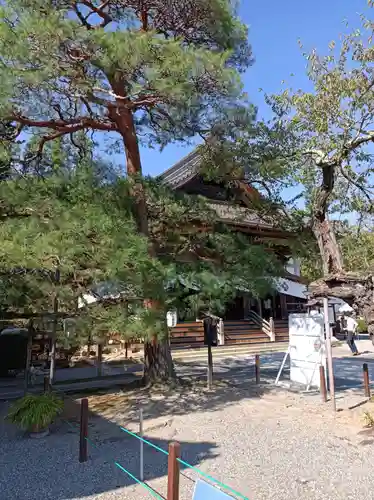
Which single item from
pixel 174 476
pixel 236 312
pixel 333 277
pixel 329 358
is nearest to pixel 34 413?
pixel 174 476

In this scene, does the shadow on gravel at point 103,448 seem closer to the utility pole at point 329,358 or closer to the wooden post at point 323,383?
the wooden post at point 323,383

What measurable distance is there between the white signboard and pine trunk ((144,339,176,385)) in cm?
274

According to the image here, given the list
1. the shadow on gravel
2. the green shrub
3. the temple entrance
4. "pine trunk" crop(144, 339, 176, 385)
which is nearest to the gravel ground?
the shadow on gravel

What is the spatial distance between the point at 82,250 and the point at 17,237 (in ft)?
2.69

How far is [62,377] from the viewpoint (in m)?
10.3

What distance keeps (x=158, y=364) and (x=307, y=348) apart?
10.5 ft

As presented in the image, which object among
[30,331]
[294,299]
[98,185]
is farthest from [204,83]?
[294,299]

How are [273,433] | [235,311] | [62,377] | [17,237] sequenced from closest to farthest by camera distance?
[17,237]
[273,433]
[62,377]
[235,311]

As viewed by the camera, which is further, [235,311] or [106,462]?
[235,311]

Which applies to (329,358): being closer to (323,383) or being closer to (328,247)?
(323,383)

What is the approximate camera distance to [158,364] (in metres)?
8.30

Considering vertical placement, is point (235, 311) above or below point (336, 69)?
below

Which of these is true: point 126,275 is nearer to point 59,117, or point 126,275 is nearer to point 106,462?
point 106,462

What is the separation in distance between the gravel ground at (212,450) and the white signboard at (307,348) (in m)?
0.67
